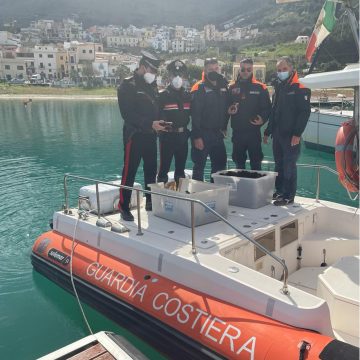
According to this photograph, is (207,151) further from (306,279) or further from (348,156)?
(348,156)

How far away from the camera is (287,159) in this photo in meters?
5.82

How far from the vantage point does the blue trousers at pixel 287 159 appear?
228 inches

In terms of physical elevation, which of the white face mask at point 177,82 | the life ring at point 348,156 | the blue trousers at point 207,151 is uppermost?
the white face mask at point 177,82

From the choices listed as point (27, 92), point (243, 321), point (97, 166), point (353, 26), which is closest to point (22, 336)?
point (243, 321)

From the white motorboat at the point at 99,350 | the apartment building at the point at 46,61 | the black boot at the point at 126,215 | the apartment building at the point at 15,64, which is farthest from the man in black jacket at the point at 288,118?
the apartment building at the point at 46,61

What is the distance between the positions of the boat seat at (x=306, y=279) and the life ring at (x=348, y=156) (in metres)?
1.63

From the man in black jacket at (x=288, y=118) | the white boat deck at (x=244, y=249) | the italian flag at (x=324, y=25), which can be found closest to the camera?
the white boat deck at (x=244, y=249)

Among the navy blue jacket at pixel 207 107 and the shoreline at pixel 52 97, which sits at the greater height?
the navy blue jacket at pixel 207 107

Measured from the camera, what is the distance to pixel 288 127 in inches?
225

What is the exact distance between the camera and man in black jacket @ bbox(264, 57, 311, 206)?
220 inches

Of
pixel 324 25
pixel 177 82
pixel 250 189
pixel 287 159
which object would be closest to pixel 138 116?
pixel 177 82

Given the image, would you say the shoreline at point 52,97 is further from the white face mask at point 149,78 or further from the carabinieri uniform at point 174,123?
the white face mask at point 149,78

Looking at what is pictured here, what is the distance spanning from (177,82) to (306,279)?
322 centimetres

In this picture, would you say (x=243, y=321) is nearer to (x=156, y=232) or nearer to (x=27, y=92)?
(x=156, y=232)
